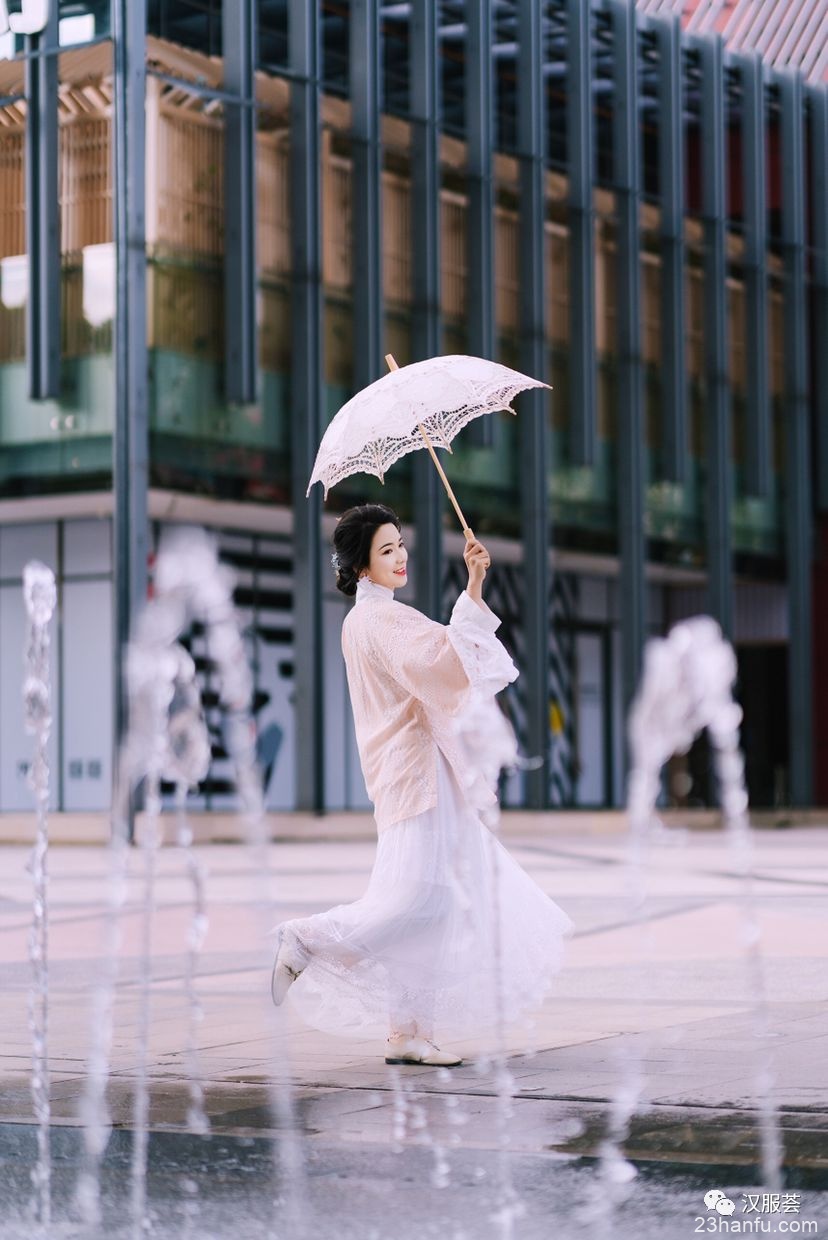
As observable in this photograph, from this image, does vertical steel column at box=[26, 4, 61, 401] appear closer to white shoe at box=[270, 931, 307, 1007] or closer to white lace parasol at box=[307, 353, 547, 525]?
white lace parasol at box=[307, 353, 547, 525]

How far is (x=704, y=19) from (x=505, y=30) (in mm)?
4593

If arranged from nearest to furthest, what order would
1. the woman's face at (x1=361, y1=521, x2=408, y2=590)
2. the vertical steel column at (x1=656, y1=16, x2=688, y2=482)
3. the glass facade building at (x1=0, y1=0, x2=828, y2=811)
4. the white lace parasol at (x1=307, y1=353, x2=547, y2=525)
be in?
the woman's face at (x1=361, y1=521, x2=408, y2=590), the white lace parasol at (x1=307, y1=353, x2=547, y2=525), the glass facade building at (x1=0, y1=0, x2=828, y2=811), the vertical steel column at (x1=656, y1=16, x2=688, y2=482)

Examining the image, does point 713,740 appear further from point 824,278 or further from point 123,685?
point 123,685

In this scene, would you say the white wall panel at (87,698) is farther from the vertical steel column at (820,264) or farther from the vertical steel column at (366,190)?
the vertical steel column at (820,264)

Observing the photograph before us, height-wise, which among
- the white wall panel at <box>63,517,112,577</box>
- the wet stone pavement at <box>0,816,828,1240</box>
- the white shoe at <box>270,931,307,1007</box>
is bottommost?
the wet stone pavement at <box>0,816,828,1240</box>

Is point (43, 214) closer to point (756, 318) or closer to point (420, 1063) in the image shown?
point (756, 318)

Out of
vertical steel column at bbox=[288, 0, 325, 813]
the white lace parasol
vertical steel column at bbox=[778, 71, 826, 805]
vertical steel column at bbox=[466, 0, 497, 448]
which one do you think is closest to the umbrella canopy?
the white lace parasol

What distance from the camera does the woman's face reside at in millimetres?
7668

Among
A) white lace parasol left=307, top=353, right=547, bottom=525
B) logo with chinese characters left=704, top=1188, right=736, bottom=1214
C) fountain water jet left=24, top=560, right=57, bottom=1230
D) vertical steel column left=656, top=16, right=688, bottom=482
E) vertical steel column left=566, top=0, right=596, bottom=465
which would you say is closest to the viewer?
logo with chinese characters left=704, top=1188, right=736, bottom=1214

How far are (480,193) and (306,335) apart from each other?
443cm

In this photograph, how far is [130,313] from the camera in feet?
78.9

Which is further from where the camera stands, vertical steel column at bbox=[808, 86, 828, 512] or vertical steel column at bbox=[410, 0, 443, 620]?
vertical steel column at bbox=[808, 86, 828, 512]

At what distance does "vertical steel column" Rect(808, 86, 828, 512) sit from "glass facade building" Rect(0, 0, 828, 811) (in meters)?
0.07

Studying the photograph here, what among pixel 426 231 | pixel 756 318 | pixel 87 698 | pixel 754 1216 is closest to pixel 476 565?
pixel 754 1216
